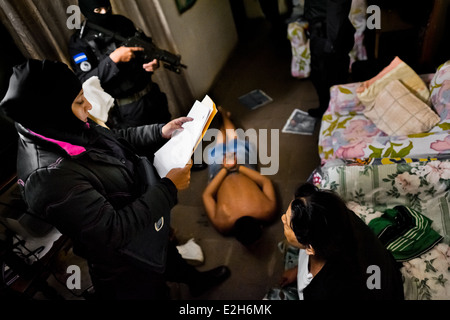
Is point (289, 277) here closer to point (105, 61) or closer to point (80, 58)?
point (105, 61)

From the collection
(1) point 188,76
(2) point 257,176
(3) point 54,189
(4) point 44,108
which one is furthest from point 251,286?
(1) point 188,76

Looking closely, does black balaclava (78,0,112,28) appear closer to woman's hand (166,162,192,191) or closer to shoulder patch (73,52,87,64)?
shoulder patch (73,52,87,64)

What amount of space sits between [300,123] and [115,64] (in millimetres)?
1995

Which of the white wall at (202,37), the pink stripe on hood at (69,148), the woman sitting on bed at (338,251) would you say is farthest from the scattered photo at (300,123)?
the pink stripe on hood at (69,148)

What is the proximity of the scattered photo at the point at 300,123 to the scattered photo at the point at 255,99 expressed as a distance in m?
0.49

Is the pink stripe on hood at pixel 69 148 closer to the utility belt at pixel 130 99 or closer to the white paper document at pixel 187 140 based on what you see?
the white paper document at pixel 187 140

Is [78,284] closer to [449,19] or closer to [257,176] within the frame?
[257,176]

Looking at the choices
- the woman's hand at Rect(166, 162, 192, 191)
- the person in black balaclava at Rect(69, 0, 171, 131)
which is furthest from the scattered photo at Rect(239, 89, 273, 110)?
the woman's hand at Rect(166, 162, 192, 191)

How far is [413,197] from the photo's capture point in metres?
1.51

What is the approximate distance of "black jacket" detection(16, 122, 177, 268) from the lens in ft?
2.85

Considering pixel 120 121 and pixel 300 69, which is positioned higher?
pixel 120 121

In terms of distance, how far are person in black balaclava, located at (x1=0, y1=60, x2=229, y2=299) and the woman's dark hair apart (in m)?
0.49

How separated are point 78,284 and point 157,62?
1.67 metres

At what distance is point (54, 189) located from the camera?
2.81ft
